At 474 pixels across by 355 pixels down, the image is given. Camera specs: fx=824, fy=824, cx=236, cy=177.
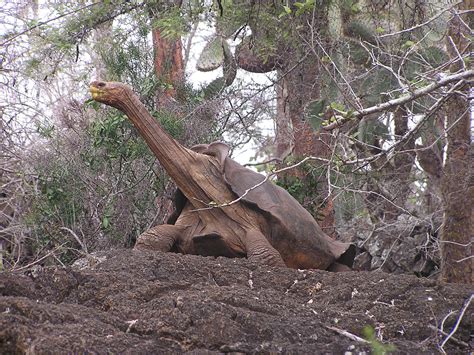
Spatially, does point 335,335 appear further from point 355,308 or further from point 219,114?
point 219,114

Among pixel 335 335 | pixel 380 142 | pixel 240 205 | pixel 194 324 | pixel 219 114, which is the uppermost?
pixel 219 114

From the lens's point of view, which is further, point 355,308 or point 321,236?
point 321,236

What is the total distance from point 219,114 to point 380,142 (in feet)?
7.36

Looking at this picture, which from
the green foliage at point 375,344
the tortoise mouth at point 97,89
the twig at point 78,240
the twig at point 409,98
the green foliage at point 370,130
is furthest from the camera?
the green foliage at point 370,130

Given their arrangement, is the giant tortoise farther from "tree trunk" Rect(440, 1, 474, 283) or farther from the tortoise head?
"tree trunk" Rect(440, 1, 474, 283)

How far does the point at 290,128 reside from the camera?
9523mm

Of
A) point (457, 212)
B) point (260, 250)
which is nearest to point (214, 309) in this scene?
point (260, 250)

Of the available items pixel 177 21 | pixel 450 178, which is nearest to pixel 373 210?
pixel 450 178

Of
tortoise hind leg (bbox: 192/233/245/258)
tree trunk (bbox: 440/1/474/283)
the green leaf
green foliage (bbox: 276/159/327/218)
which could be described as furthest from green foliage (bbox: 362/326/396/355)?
the green leaf

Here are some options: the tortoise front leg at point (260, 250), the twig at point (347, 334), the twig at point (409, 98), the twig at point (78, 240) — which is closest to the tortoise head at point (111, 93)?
the tortoise front leg at point (260, 250)

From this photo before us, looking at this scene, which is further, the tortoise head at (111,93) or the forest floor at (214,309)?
the tortoise head at (111,93)

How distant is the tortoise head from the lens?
4.68 m

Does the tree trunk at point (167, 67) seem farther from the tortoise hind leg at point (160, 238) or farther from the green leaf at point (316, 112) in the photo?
the tortoise hind leg at point (160, 238)

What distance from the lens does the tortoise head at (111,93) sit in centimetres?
468
